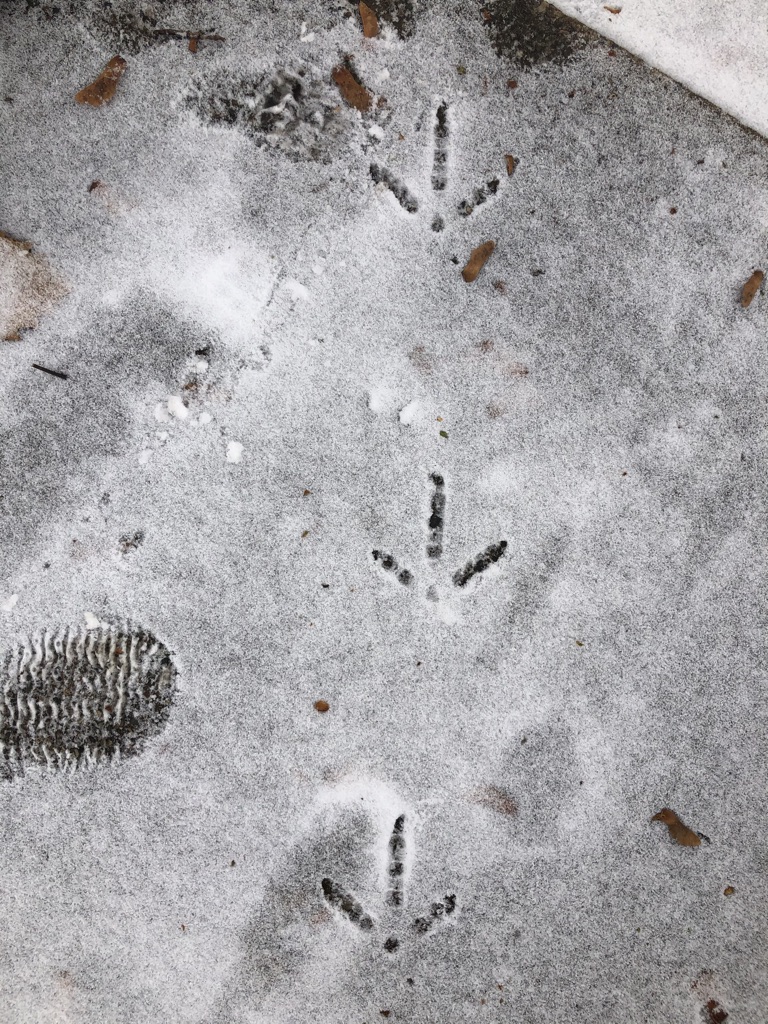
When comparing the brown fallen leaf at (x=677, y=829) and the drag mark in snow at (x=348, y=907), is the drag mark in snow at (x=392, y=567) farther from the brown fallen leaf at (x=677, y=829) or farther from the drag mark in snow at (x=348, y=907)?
the brown fallen leaf at (x=677, y=829)

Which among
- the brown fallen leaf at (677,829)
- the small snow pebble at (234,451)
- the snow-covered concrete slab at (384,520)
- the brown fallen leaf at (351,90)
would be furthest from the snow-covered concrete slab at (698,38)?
the brown fallen leaf at (677,829)

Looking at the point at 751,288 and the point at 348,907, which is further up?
the point at 751,288

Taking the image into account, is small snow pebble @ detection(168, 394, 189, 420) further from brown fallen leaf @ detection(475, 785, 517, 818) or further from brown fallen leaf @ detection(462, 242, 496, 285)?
brown fallen leaf @ detection(475, 785, 517, 818)

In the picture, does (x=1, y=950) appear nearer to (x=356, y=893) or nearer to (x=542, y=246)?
(x=356, y=893)

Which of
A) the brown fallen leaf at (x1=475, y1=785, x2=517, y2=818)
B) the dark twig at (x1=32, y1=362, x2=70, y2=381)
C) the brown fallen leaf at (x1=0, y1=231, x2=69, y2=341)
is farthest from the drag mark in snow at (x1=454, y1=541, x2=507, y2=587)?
the brown fallen leaf at (x1=0, y1=231, x2=69, y2=341)

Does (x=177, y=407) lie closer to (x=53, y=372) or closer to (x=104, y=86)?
(x=53, y=372)

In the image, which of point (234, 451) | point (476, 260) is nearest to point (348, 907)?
point (234, 451)
